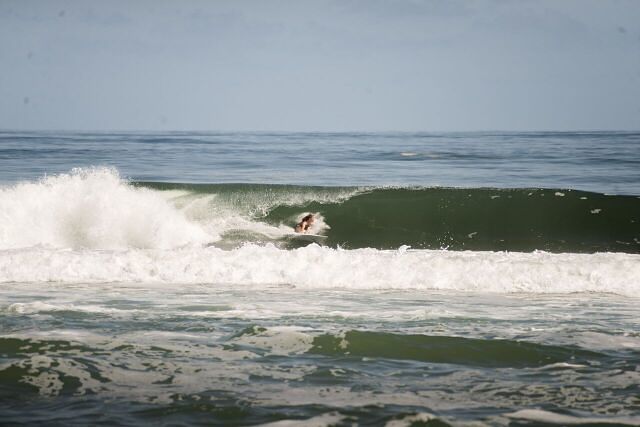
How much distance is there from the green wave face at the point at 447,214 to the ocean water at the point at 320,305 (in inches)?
2.8

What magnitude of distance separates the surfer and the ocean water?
0.61 feet

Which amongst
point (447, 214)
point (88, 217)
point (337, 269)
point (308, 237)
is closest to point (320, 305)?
point (337, 269)

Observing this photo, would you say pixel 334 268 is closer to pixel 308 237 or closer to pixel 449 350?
pixel 449 350

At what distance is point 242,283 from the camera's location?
12.3m

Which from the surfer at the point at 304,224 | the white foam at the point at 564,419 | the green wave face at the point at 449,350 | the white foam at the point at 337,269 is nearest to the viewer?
the white foam at the point at 564,419

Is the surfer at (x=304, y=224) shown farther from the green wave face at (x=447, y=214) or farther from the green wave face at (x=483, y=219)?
the green wave face at (x=483, y=219)

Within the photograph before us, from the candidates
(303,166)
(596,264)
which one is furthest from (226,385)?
(303,166)

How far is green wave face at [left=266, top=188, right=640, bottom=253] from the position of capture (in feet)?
56.9

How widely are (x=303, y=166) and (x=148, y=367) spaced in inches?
1006

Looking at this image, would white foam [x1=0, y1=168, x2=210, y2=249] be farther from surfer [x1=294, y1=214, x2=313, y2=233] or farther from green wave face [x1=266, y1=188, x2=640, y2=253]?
green wave face [x1=266, y1=188, x2=640, y2=253]

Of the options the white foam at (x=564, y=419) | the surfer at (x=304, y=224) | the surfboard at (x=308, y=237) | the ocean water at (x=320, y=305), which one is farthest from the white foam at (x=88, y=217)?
the white foam at (x=564, y=419)

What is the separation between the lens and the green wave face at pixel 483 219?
56.9 ft

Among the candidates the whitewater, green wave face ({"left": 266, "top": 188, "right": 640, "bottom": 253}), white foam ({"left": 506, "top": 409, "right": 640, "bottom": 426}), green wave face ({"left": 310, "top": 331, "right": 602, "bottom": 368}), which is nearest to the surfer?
green wave face ({"left": 266, "top": 188, "right": 640, "bottom": 253})

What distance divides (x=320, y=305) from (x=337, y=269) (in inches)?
102
